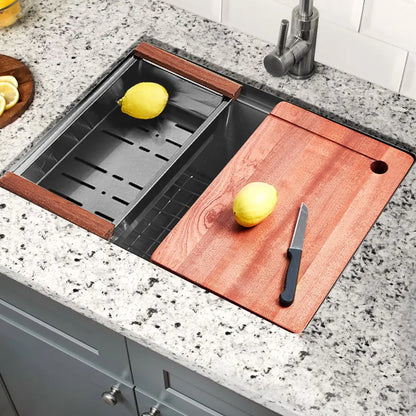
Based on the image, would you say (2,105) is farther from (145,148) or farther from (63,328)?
(63,328)

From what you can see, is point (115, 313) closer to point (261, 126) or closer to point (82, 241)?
point (82, 241)

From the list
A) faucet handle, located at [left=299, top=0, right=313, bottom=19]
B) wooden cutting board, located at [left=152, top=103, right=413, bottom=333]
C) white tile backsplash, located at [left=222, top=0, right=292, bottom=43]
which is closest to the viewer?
wooden cutting board, located at [left=152, top=103, right=413, bottom=333]

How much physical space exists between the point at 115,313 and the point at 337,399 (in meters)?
0.37

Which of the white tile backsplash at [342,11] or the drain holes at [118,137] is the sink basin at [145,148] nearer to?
the drain holes at [118,137]

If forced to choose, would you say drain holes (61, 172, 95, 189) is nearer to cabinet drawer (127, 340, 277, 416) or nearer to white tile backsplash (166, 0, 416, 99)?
cabinet drawer (127, 340, 277, 416)

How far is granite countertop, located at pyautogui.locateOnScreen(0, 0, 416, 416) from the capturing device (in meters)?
1.21

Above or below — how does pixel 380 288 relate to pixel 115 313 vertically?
above

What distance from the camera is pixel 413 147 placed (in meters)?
1.49

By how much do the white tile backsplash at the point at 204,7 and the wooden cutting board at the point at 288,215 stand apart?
0.31 meters

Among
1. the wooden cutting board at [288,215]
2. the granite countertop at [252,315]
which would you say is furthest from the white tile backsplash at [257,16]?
the wooden cutting board at [288,215]

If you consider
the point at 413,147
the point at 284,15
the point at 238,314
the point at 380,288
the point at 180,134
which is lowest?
the point at 238,314

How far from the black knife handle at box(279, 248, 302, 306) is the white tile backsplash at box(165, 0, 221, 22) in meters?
0.65

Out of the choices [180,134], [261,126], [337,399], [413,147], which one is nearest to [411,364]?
[337,399]

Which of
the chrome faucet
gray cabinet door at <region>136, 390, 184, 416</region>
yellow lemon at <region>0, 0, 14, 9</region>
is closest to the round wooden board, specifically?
yellow lemon at <region>0, 0, 14, 9</region>
